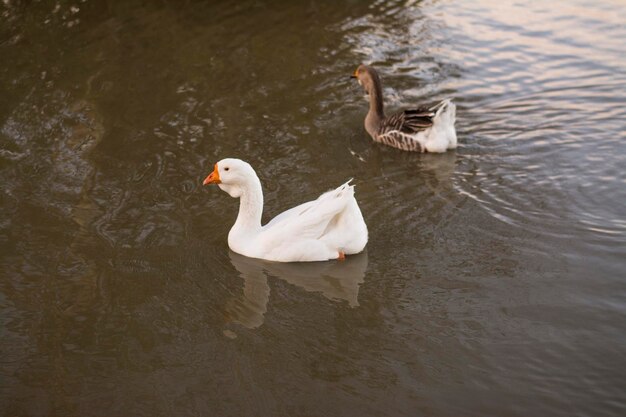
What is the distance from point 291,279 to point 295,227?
47cm

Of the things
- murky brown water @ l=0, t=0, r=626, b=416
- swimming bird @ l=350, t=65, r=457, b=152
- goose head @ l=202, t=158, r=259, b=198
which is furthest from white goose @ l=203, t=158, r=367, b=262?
swimming bird @ l=350, t=65, r=457, b=152

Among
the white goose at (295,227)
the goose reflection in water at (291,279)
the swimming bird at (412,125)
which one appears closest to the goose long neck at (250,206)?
the white goose at (295,227)

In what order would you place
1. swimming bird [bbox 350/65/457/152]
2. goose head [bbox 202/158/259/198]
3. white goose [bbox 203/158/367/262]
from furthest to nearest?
1. swimming bird [bbox 350/65/457/152]
2. goose head [bbox 202/158/259/198]
3. white goose [bbox 203/158/367/262]

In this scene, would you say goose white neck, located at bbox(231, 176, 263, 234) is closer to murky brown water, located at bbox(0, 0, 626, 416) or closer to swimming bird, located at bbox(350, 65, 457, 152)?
murky brown water, located at bbox(0, 0, 626, 416)

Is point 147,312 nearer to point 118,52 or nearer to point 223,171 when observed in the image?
point 223,171

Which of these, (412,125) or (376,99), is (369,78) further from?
(412,125)

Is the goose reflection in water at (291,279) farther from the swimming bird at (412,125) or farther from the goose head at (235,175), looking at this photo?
the swimming bird at (412,125)

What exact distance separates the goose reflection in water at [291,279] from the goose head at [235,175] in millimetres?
653

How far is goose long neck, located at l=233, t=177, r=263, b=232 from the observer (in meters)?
7.97

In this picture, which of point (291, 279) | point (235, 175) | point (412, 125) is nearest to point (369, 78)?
point (412, 125)

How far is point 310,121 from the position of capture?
11031mm

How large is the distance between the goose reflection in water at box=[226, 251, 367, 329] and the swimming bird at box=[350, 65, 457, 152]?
97.0 inches

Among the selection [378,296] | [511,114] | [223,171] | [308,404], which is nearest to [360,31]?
[511,114]

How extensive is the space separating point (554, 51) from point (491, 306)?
275 inches
